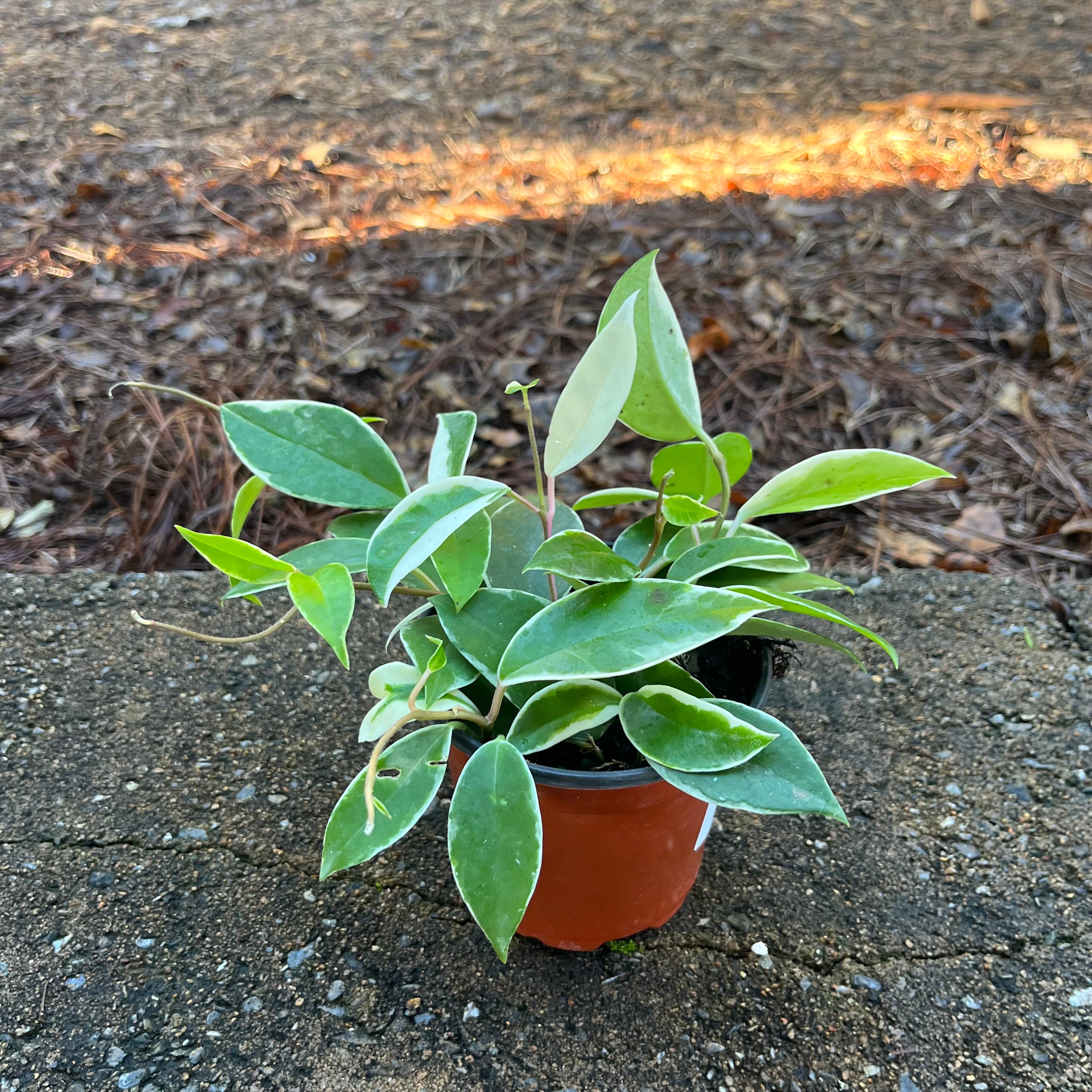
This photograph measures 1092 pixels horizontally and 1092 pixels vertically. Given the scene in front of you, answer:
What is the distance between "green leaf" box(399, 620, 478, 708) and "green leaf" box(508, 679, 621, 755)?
6cm

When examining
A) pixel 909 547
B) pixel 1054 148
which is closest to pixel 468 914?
pixel 909 547

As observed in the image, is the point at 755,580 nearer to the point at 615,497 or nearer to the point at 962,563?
the point at 615,497

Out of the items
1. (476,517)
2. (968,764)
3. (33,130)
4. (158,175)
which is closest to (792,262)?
(968,764)

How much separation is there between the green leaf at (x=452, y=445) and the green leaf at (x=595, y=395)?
0.37 ft

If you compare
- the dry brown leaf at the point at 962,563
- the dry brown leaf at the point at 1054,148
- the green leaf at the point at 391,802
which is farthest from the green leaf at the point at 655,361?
the dry brown leaf at the point at 1054,148

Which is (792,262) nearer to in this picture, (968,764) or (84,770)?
(968,764)

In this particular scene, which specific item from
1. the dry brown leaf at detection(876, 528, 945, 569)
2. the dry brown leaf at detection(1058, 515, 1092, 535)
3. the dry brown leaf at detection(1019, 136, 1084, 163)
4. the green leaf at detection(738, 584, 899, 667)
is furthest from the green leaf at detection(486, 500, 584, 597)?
the dry brown leaf at detection(1019, 136, 1084, 163)

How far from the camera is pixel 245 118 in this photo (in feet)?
9.23

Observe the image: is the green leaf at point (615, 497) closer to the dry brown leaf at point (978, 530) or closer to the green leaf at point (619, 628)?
the green leaf at point (619, 628)

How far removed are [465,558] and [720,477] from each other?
0.26 meters

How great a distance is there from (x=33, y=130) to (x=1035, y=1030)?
3.31 metres

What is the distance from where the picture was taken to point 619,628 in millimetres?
720

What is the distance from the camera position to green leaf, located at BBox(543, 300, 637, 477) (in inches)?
27.5

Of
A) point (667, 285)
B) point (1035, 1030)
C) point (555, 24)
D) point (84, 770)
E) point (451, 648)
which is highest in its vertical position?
point (555, 24)
